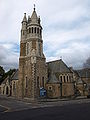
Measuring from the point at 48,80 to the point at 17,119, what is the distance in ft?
111

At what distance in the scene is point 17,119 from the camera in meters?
18.5

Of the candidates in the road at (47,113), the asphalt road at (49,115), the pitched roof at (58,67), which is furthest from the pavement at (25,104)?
the pitched roof at (58,67)

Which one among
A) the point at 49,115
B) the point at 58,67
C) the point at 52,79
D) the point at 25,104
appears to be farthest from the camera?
the point at 58,67

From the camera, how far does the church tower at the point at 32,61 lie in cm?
4772

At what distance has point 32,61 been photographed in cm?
4803

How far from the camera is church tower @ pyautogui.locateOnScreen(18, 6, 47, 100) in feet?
157

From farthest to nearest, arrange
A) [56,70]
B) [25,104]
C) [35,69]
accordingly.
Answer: [56,70] → [35,69] → [25,104]

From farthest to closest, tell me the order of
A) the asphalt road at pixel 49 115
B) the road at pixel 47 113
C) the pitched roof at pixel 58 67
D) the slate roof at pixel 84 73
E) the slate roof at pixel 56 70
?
the slate roof at pixel 84 73 < the pitched roof at pixel 58 67 < the slate roof at pixel 56 70 < the road at pixel 47 113 < the asphalt road at pixel 49 115

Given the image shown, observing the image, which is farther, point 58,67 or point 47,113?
point 58,67

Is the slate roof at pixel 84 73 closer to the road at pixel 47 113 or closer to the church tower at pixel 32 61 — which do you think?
the church tower at pixel 32 61

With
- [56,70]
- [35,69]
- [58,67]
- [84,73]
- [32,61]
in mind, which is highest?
[32,61]

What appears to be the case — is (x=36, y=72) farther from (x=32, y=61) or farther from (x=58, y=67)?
(x=58, y=67)

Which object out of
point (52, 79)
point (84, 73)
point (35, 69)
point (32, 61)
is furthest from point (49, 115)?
point (84, 73)

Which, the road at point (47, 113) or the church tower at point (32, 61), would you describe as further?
the church tower at point (32, 61)
